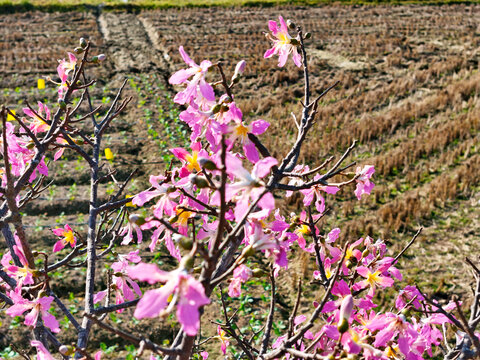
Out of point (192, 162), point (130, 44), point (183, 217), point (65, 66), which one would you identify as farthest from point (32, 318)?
point (130, 44)

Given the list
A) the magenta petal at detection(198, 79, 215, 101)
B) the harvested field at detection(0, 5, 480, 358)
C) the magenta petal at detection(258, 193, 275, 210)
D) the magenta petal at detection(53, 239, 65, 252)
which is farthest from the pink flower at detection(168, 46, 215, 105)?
the harvested field at detection(0, 5, 480, 358)

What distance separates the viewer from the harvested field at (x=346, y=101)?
5.65 meters

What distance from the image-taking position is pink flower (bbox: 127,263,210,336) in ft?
2.48

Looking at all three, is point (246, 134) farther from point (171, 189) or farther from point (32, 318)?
point (32, 318)

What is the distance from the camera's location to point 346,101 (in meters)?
9.78

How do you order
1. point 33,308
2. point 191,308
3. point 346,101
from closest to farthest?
point 191,308, point 33,308, point 346,101

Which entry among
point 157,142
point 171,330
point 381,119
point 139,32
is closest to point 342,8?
point 139,32

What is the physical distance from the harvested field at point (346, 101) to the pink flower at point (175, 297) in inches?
157

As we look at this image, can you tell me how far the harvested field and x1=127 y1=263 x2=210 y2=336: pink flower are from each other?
399 cm

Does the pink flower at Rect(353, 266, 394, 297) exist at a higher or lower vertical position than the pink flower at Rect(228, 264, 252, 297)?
lower

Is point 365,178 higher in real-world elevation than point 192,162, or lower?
lower

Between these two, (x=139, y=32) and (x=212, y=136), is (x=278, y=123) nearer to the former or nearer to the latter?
(x=212, y=136)

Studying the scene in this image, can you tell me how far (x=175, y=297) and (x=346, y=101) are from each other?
9.54 m

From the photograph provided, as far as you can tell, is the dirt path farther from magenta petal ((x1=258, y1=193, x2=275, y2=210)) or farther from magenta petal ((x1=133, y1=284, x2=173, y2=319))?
magenta petal ((x1=133, y1=284, x2=173, y2=319))
